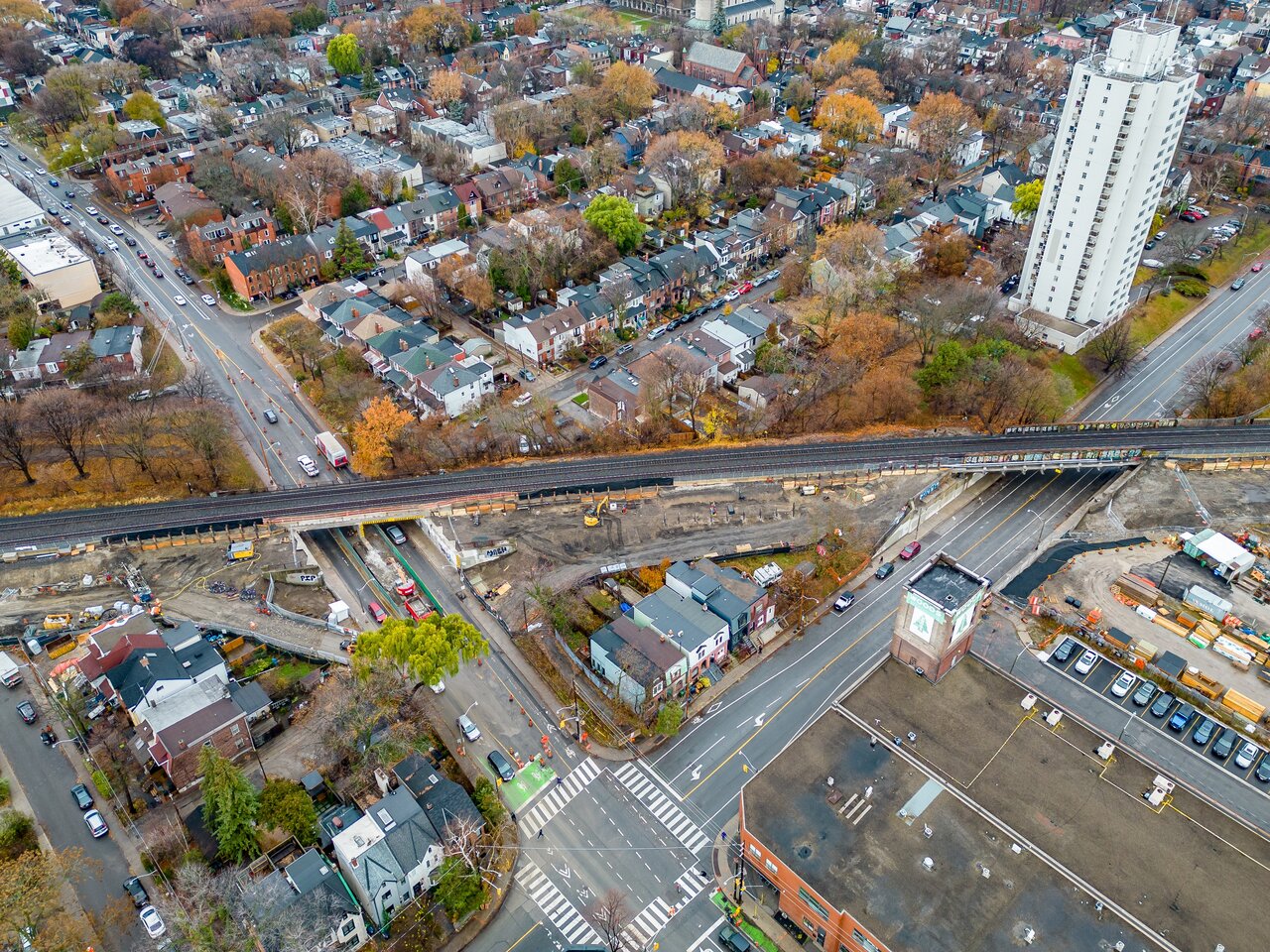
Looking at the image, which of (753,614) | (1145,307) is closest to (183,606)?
(753,614)

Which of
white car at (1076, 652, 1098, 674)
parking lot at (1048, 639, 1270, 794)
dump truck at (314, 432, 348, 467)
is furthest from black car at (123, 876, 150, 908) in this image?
white car at (1076, 652, 1098, 674)

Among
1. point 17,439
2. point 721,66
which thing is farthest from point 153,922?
point 721,66

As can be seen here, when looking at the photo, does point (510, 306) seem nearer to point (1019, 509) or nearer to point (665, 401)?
point (665, 401)

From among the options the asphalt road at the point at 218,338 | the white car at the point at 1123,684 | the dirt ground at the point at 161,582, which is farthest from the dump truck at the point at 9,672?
the white car at the point at 1123,684

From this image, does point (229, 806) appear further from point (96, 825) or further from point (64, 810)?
point (64, 810)

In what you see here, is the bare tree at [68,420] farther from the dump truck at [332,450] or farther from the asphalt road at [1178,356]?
the asphalt road at [1178,356]

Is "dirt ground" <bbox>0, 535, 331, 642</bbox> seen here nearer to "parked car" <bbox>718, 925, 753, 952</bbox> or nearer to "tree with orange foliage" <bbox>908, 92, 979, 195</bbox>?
"parked car" <bbox>718, 925, 753, 952</bbox>
